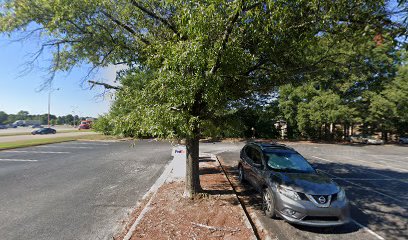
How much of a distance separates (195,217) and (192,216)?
0.29 feet

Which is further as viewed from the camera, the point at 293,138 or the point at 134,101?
the point at 293,138

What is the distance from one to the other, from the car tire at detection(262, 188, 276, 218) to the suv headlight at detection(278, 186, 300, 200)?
1.00ft

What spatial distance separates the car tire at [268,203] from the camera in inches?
213

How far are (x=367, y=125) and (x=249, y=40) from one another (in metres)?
35.4

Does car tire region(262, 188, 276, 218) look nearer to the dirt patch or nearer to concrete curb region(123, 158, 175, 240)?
the dirt patch

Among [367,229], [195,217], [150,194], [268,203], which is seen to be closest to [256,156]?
[268,203]

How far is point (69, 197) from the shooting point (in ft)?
22.9

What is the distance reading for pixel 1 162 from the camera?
→ 1288cm

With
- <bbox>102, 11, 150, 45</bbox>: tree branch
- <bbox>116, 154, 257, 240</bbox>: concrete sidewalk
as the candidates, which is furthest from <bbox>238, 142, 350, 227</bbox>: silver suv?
<bbox>102, 11, 150, 45</bbox>: tree branch

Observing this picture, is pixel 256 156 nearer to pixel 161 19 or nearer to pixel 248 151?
pixel 248 151

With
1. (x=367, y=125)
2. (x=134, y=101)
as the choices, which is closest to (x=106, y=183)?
(x=134, y=101)

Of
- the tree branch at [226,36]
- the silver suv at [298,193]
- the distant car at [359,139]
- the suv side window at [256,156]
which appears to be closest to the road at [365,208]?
the silver suv at [298,193]

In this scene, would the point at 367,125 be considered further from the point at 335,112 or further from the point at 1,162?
the point at 1,162

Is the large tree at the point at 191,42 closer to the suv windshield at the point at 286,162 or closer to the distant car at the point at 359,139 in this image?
the suv windshield at the point at 286,162
